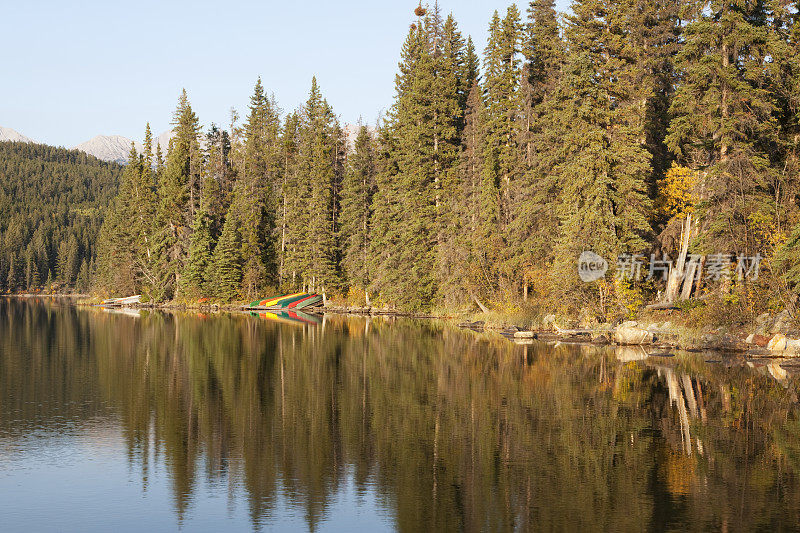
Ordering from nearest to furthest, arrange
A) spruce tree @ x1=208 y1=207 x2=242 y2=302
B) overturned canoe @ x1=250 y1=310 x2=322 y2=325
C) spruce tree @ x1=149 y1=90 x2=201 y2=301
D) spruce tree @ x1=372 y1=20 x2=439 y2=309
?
overturned canoe @ x1=250 y1=310 x2=322 y2=325 < spruce tree @ x1=372 y1=20 x2=439 y2=309 < spruce tree @ x1=208 y1=207 x2=242 y2=302 < spruce tree @ x1=149 y1=90 x2=201 y2=301

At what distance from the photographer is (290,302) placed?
7712 centimetres

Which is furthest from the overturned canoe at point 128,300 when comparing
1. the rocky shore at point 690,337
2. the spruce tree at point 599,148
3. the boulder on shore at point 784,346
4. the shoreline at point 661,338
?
the boulder on shore at point 784,346

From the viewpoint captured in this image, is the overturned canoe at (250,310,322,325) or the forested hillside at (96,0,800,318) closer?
the forested hillside at (96,0,800,318)

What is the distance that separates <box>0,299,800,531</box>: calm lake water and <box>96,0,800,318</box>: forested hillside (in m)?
10.5

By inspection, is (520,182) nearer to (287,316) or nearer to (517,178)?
(517,178)

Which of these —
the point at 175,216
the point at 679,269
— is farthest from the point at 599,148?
the point at 175,216

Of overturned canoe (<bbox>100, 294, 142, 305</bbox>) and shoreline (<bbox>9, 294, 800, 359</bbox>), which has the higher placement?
overturned canoe (<bbox>100, 294, 142, 305</bbox>)

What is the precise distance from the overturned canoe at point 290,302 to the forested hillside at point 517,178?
263cm

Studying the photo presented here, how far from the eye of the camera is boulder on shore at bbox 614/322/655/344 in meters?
38.5

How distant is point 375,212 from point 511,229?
22.0m

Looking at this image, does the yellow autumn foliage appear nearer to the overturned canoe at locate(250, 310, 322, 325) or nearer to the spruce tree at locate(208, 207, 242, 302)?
the overturned canoe at locate(250, 310, 322, 325)

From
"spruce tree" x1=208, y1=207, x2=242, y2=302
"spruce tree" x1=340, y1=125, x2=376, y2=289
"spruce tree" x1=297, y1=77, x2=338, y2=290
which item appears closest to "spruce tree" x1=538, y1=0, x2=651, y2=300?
"spruce tree" x1=340, y1=125, x2=376, y2=289

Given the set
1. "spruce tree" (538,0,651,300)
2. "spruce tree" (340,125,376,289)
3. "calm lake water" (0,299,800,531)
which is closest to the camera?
"calm lake water" (0,299,800,531)

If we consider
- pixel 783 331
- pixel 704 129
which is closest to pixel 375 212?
pixel 704 129
